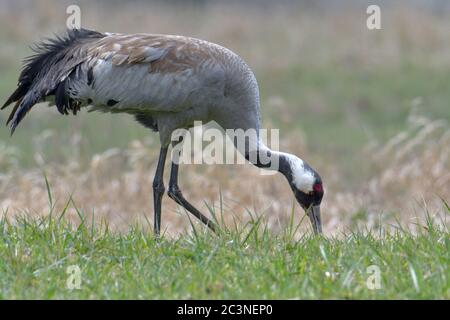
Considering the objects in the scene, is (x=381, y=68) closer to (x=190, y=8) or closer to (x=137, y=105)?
(x=190, y=8)

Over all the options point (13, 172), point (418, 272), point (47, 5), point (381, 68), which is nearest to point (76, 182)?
point (13, 172)

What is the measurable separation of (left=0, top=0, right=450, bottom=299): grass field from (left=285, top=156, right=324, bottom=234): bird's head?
22cm

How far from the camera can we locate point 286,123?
512 inches

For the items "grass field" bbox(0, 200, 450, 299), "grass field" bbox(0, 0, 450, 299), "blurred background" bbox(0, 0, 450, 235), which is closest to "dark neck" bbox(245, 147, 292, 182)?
"grass field" bbox(0, 0, 450, 299)

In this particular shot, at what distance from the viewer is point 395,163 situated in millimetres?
10375

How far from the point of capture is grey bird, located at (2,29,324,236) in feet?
22.4

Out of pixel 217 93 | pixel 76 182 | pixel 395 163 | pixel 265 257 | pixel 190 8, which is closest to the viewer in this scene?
pixel 265 257

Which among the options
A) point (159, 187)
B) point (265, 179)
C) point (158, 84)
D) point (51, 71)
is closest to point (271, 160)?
point (159, 187)

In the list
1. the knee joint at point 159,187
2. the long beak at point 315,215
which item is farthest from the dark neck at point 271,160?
the knee joint at point 159,187

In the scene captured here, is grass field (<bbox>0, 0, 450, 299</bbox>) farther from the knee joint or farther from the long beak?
the knee joint

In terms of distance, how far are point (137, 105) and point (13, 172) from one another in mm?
2979
